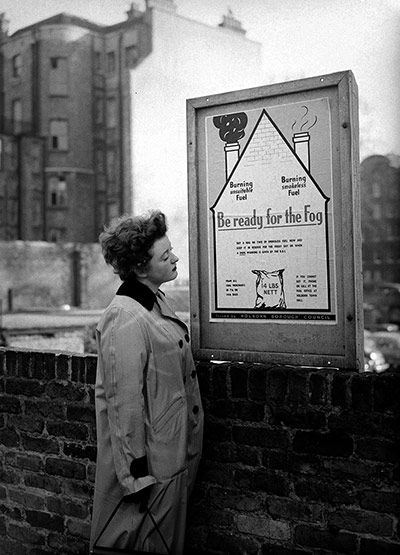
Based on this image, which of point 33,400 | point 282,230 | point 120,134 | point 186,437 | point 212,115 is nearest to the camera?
point 186,437

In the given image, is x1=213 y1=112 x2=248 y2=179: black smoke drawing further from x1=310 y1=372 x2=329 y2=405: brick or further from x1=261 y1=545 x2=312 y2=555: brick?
x1=261 y1=545 x2=312 y2=555: brick

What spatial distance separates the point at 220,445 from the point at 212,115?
1.60 meters

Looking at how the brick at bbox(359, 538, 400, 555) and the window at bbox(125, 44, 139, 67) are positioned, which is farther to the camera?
the window at bbox(125, 44, 139, 67)

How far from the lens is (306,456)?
11.1 feet

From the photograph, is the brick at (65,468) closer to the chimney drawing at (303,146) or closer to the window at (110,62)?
the chimney drawing at (303,146)

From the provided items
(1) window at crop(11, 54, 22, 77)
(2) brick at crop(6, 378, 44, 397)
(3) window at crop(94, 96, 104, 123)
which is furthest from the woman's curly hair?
(3) window at crop(94, 96, 104, 123)

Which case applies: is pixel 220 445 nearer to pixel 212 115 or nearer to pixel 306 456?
pixel 306 456

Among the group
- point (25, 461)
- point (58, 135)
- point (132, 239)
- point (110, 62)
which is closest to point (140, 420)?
point (132, 239)

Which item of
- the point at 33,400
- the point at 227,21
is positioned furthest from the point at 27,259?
the point at 33,400

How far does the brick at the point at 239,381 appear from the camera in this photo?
141 inches

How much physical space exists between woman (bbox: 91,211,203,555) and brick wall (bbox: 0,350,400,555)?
24 centimetres

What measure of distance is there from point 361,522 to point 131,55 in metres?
51.9

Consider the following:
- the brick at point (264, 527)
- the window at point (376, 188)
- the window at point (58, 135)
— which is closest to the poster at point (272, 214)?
the brick at point (264, 527)

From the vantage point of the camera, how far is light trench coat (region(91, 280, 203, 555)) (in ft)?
10.4
